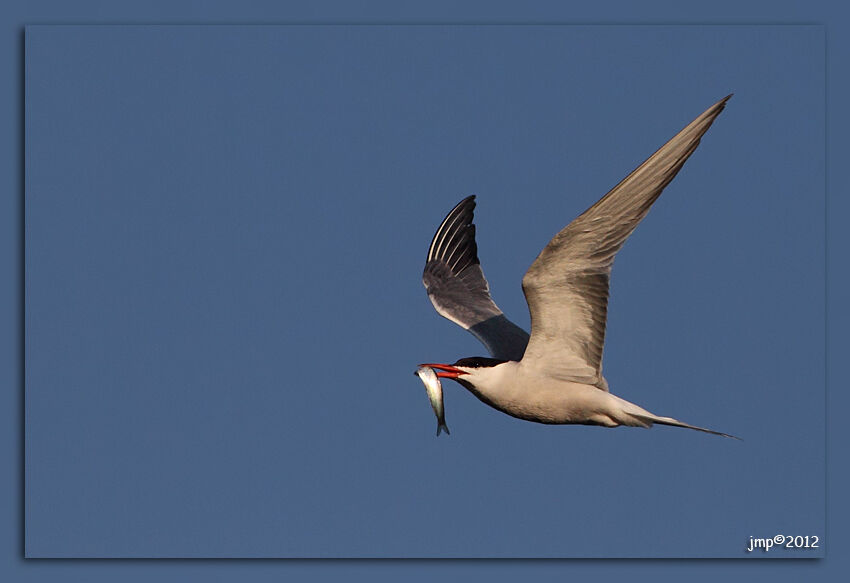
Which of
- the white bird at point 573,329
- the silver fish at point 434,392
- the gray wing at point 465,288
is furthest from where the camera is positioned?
the gray wing at point 465,288

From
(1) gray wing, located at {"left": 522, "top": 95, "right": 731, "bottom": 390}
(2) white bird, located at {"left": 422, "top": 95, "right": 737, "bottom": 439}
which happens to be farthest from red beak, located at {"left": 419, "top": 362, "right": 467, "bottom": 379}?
(1) gray wing, located at {"left": 522, "top": 95, "right": 731, "bottom": 390}

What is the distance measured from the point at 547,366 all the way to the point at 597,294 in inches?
23.5

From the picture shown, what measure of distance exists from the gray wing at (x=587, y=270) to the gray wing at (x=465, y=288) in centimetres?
88

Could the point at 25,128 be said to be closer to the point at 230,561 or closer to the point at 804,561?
the point at 230,561

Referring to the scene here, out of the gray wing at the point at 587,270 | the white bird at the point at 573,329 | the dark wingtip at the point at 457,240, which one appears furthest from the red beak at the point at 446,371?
the dark wingtip at the point at 457,240

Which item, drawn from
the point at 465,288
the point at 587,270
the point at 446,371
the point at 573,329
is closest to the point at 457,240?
the point at 465,288

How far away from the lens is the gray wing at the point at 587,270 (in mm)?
7059

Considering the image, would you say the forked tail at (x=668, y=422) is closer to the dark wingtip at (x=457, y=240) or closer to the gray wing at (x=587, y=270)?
the gray wing at (x=587, y=270)

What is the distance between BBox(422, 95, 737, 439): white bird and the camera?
23.5 feet

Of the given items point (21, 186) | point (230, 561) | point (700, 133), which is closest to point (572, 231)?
point (700, 133)

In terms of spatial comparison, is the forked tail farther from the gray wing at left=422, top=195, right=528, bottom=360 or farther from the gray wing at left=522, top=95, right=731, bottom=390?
the gray wing at left=422, top=195, right=528, bottom=360

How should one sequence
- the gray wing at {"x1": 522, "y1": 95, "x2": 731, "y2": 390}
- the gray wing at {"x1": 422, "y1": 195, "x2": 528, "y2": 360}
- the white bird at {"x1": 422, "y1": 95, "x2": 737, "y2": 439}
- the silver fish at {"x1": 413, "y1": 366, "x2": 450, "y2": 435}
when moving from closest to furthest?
the gray wing at {"x1": 522, "y1": 95, "x2": 731, "y2": 390} < the white bird at {"x1": 422, "y1": 95, "x2": 737, "y2": 439} < the silver fish at {"x1": 413, "y1": 366, "x2": 450, "y2": 435} < the gray wing at {"x1": 422, "y1": 195, "x2": 528, "y2": 360}

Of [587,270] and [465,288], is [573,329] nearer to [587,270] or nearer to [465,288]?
[587,270]

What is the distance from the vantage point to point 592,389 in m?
8.01
